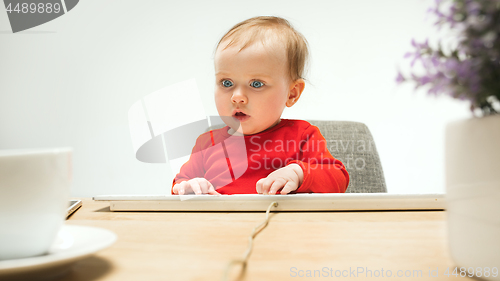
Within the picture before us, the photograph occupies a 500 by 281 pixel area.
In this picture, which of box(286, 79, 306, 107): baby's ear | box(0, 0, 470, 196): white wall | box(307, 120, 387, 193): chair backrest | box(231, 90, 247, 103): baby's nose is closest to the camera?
box(231, 90, 247, 103): baby's nose

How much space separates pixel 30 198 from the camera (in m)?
0.21

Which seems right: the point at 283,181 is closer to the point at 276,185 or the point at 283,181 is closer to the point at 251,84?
the point at 276,185

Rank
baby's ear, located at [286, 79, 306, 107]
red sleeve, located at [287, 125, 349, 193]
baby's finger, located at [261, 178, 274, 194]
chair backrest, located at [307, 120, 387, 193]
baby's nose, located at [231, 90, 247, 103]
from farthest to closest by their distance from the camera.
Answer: chair backrest, located at [307, 120, 387, 193] → baby's ear, located at [286, 79, 306, 107] → baby's nose, located at [231, 90, 247, 103] → red sleeve, located at [287, 125, 349, 193] → baby's finger, located at [261, 178, 274, 194]

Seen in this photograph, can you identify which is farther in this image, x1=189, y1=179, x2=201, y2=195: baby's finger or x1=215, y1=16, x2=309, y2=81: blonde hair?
x1=215, y1=16, x2=309, y2=81: blonde hair

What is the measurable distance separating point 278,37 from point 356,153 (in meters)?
0.52

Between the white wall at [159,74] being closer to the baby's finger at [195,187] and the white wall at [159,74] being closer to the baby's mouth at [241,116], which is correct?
the baby's mouth at [241,116]

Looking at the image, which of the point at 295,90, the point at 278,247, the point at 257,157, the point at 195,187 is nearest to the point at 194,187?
the point at 195,187

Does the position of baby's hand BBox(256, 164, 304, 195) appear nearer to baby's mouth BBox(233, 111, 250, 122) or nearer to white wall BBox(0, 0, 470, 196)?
baby's mouth BBox(233, 111, 250, 122)

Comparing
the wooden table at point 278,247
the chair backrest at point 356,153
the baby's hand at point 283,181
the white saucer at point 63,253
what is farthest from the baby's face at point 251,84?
the white saucer at point 63,253

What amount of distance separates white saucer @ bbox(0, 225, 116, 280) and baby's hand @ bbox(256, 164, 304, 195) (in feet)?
1.24

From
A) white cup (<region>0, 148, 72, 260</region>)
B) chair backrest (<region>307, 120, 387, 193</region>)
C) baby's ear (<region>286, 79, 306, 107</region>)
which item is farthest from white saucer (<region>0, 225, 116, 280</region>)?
chair backrest (<region>307, 120, 387, 193</region>)

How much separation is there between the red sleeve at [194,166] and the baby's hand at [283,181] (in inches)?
13.7

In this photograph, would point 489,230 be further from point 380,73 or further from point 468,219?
point 380,73

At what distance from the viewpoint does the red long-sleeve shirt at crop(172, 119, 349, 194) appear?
0.87 metres
